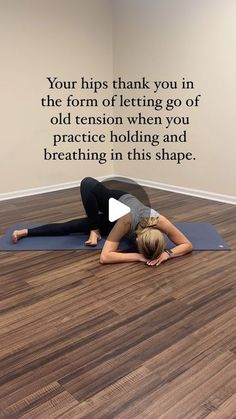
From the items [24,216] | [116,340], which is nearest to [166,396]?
[116,340]

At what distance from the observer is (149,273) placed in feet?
7.75

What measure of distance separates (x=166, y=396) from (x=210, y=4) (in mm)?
3530

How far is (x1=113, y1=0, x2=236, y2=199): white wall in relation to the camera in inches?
146

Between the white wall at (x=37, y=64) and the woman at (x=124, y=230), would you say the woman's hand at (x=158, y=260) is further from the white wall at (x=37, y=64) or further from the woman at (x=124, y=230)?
the white wall at (x=37, y=64)

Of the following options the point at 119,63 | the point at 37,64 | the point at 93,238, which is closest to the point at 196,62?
the point at 119,63

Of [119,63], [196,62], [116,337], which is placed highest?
[119,63]

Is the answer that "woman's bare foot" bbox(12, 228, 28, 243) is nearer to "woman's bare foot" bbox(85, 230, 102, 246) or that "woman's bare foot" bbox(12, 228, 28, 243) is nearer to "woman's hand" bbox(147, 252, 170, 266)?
"woman's bare foot" bbox(85, 230, 102, 246)

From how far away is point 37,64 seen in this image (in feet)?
13.6

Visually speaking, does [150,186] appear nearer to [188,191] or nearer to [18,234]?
[188,191]

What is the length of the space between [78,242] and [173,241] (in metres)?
0.71

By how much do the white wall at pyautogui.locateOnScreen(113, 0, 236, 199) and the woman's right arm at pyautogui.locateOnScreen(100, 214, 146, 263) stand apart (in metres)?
1.83

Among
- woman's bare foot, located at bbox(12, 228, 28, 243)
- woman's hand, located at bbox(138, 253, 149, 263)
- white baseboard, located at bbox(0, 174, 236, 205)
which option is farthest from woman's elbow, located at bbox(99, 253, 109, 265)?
white baseboard, located at bbox(0, 174, 236, 205)

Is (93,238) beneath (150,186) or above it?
beneath

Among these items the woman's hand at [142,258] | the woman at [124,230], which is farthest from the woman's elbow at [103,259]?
the woman's hand at [142,258]
